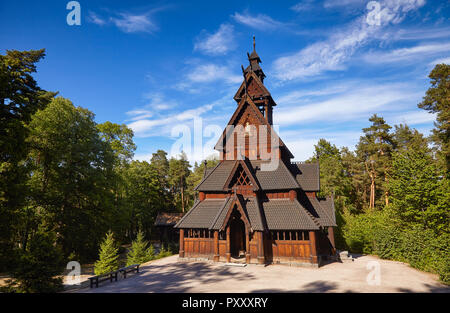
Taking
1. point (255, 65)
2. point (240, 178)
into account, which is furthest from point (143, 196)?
point (255, 65)

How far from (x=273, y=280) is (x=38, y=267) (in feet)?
40.6

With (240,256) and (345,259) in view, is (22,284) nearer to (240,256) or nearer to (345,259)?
(240,256)

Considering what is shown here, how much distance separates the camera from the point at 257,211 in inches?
737

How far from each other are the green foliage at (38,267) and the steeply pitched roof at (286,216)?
45.6ft

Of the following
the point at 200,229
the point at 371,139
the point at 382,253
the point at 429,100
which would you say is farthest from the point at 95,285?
the point at 371,139

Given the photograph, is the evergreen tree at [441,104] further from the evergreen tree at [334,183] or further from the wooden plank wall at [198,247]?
the wooden plank wall at [198,247]

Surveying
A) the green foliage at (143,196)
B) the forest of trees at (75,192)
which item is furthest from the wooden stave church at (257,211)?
the green foliage at (143,196)

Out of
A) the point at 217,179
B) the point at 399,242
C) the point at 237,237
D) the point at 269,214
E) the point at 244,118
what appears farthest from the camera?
the point at 244,118

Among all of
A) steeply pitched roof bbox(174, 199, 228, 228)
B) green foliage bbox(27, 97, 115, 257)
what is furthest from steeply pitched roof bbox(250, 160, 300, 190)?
green foliage bbox(27, 97, 115, 257)

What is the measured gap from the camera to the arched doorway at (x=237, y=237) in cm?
2067

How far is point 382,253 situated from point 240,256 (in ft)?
43.2

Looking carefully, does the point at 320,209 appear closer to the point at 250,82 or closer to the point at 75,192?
the point at 250,82

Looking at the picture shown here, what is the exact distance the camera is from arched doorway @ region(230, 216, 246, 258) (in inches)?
814
